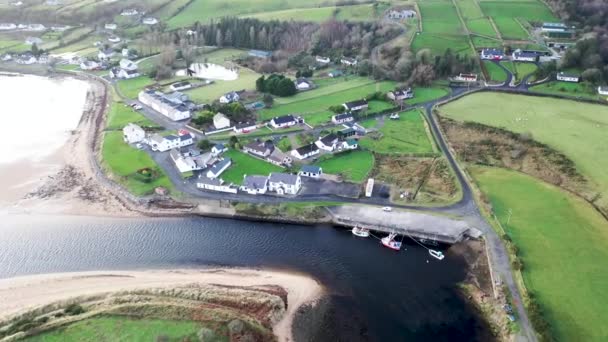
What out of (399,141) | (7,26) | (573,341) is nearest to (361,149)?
(399,141)

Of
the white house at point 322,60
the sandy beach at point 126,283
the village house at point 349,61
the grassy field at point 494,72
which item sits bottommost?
the sandy beach at point 126,283

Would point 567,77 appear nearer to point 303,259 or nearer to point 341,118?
point 341,118

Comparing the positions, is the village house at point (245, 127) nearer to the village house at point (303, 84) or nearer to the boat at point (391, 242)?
the village house at point (303, 84)

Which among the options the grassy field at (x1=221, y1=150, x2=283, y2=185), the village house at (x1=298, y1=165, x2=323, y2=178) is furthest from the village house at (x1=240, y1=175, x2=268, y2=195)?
the village house at (x1=298, y1=165, x2=323, y2=178)

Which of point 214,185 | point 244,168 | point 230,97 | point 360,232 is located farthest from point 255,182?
point 230,97

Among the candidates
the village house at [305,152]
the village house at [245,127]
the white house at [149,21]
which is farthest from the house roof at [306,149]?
the white house at [149,21]

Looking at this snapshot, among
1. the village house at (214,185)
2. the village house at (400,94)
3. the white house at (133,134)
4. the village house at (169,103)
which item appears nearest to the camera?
the village house at (214,185)
